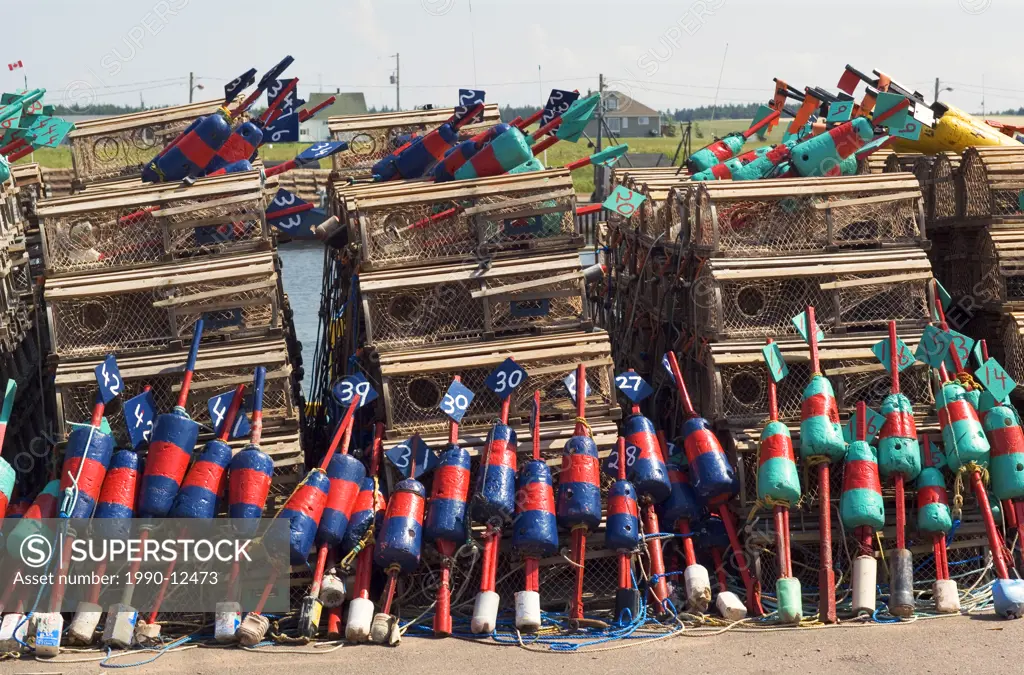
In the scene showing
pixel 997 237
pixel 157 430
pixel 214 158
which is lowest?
pixel 157 430

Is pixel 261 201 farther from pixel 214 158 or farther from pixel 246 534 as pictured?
pixel 246 534

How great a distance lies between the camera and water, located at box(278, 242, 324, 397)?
64.7 feet

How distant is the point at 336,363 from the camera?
10352 mm

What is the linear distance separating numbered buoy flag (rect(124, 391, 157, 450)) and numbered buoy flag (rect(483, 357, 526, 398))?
2093 mm

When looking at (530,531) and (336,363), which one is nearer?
(530,531)

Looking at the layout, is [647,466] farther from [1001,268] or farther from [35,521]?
[35,521]

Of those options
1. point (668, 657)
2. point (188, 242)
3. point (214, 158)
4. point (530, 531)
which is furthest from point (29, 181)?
point (668, 657)

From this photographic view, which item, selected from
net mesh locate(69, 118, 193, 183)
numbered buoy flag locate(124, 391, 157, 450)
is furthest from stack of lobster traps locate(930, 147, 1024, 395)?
net mesh locate(69, 118, 193, 183)

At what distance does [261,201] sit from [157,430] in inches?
75.9

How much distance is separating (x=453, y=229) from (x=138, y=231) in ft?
7.13

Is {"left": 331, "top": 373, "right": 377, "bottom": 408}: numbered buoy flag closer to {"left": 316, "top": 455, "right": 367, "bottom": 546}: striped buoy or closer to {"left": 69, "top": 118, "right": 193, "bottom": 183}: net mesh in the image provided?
{"left": 316, "top": 455, "right": 367, "bottom": 546}: striped buoy

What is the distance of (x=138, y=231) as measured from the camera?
8.73m

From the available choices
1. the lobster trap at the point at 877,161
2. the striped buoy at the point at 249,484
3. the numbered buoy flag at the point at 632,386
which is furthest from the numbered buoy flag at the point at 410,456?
the lobster trap at the point at 877,161

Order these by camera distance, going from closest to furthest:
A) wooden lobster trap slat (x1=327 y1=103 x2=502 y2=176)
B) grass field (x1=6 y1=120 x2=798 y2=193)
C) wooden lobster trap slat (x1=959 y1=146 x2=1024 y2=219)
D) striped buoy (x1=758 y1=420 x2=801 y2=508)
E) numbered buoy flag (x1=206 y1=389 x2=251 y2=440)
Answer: striped buoy (x1=758 y1=420 x2=801 y2=508), numbered buoy flag (x1=206 y1=389 x2=251 y2=440), wooden lobster trap slat (x1=959 y1=146 x2=1024 y2=219), wooden lobster trap slat (x1=327 y1=103 x2=502 y2=176), grass field (x1=6 y1=120 x2=798 y2=193)
